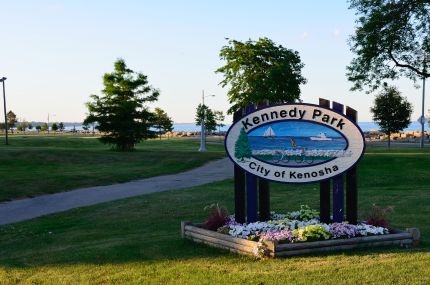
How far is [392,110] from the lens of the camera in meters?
45.9

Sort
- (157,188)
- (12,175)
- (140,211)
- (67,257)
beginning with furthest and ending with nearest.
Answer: (12,175) → (157,188) → (140,211) → (67,257)

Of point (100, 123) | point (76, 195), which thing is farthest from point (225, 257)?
point (100, 123)

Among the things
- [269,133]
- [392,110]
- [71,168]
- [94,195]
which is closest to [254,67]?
[392,110]

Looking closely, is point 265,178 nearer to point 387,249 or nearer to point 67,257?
point 387,249

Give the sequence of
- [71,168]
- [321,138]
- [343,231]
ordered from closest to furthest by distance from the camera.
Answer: [343,231], [321,138], [71,168]

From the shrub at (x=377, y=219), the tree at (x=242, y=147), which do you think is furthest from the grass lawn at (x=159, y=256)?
the tree at (x=242, y=147)

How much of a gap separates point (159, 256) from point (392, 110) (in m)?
41.8

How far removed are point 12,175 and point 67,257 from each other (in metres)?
16.5

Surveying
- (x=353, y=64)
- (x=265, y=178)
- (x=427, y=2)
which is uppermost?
(x=427, y=2)

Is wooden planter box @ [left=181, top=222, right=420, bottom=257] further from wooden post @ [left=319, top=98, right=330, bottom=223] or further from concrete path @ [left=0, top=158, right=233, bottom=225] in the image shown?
concrete path @ [left=0, top=158, right=233, bottom=225]

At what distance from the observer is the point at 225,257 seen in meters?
7.34

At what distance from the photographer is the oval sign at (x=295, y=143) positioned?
843 centimetres

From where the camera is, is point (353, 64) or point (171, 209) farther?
point (353, 64)

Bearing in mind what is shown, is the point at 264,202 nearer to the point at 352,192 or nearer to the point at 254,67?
the point at 352,192
